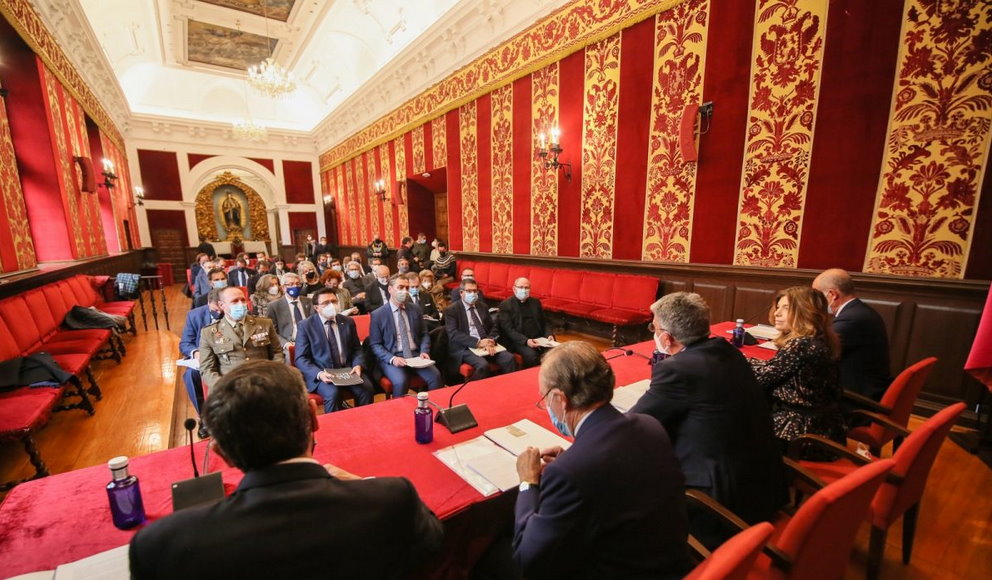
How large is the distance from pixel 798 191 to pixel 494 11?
5.52 meters

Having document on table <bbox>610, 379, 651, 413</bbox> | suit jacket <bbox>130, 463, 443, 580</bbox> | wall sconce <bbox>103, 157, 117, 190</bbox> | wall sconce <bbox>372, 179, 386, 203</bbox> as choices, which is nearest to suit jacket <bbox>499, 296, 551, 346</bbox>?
Result: document on table <bbox>610, 379, 651, 413</bbox>

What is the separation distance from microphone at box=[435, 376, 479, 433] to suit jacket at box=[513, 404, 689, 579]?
0.71 metres

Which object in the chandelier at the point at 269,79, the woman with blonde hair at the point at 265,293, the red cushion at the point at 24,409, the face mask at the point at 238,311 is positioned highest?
the chandelier at the point at 269,79

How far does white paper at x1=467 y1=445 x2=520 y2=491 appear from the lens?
1.47m

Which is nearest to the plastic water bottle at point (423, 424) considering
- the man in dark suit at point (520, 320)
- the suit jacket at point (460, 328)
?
the suit jacket at point (460, 328)

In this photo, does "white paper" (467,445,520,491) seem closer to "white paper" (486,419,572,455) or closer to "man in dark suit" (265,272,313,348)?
"white paper" (486,419,572,455)

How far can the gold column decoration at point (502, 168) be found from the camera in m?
7.22

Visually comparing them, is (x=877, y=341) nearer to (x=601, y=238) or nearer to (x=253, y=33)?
(x=601, y=238)

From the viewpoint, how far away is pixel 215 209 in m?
16.1

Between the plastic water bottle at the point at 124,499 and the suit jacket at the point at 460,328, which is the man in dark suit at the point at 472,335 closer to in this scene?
the suit jacket at the point at 460,328

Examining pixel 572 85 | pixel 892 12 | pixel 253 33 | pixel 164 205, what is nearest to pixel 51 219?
pixel 253 33

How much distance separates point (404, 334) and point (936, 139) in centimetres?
477

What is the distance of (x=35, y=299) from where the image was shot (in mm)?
4473

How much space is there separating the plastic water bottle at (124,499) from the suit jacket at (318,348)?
6.55 feet
